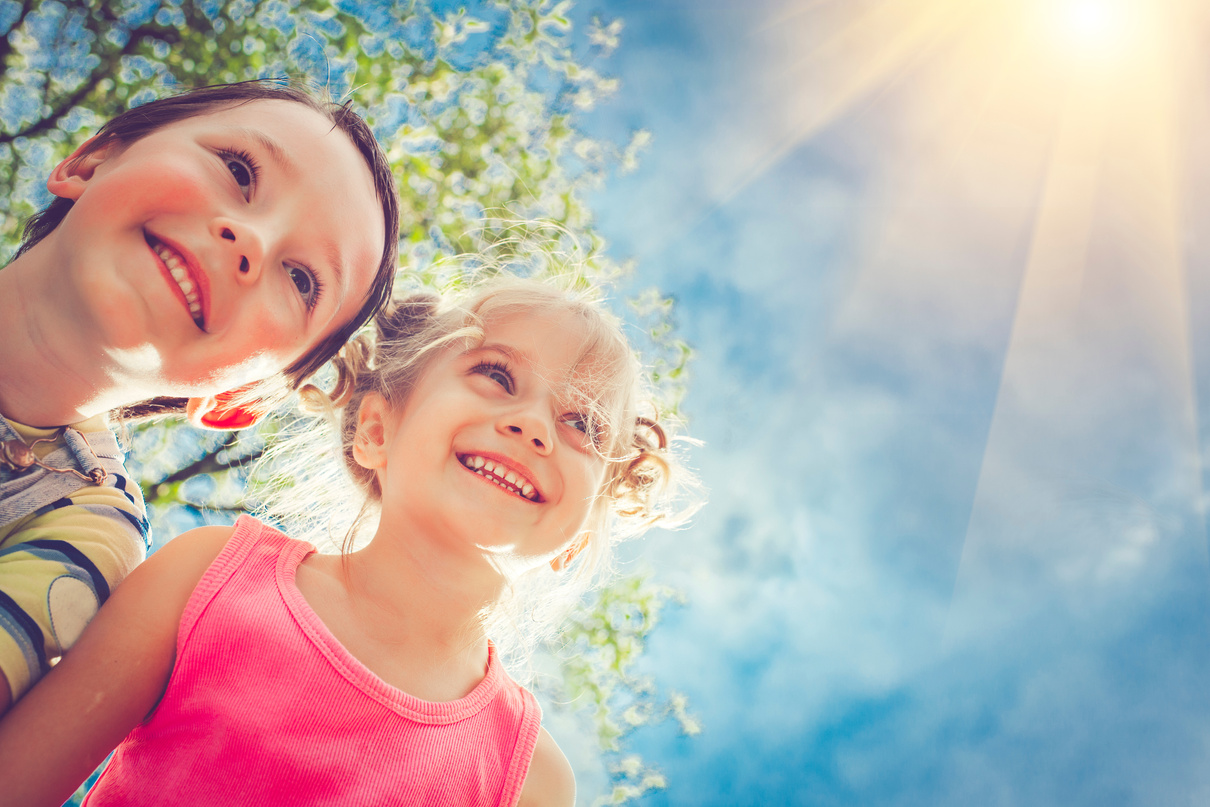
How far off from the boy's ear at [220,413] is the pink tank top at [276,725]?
47 cm

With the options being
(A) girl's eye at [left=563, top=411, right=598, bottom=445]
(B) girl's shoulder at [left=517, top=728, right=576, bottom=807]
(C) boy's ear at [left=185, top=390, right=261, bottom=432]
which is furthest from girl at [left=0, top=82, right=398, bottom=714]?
(B) girl's shoulder at [left=517, top=728, right=576, bottom=807]

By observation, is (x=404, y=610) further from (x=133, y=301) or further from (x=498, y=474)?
(x=133, y=301)

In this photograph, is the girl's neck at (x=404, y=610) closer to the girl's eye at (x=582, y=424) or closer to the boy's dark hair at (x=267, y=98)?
the girl's eye at (x=582, y=424)

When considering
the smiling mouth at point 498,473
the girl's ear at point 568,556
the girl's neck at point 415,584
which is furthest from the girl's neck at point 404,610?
the girl's ear at point 568,556

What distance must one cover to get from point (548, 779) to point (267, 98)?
2.76 meters

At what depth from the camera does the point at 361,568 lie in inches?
93.8

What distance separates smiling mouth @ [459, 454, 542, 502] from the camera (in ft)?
7.62

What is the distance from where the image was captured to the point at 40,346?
5.57 feet

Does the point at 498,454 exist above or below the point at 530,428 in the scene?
below

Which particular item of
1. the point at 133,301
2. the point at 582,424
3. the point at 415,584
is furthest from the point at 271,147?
the point at 415,584

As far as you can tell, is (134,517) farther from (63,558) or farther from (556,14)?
(556,14)

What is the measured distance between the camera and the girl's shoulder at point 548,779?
7.86ft

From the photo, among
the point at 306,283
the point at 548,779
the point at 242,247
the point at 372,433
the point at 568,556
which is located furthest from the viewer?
the point at 568,556

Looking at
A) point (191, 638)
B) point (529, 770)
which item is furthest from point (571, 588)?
point (191, 638)
